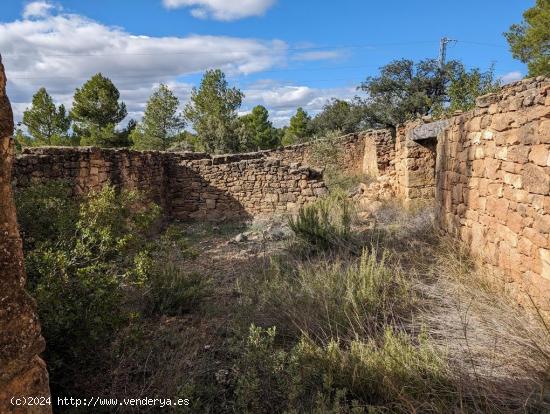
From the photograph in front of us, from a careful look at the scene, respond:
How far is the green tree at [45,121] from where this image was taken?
23.5 m

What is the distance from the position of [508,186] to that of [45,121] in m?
26.3

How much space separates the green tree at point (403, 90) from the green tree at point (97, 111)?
15788mm

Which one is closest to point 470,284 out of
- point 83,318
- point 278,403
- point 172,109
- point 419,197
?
point 278,403

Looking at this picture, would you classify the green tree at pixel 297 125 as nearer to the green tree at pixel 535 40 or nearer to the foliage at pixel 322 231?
the green tree at pixel 535 40

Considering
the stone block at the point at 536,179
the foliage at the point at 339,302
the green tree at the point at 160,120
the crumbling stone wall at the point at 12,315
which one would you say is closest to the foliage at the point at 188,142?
the green tree at the point at 160,120

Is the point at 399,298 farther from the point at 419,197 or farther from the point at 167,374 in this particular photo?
the point at 419,197

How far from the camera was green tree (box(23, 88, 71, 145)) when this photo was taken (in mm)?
23547

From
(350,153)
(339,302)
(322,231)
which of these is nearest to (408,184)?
(322,231)

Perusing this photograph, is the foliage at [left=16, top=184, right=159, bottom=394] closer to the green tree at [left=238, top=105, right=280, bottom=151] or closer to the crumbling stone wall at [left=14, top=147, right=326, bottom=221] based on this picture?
the crumbling stone wall at [left=14, top=147, right=326, bottom=221]

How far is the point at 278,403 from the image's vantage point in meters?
2.49

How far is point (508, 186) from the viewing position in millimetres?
3863

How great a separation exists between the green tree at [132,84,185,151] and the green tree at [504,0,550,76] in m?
21.2

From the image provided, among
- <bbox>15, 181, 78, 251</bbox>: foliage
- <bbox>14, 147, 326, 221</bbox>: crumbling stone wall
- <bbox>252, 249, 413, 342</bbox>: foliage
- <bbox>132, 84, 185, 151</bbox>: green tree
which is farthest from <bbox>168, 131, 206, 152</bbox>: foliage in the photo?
<bbox>252, 249, 413, 342</bbox>: foliage

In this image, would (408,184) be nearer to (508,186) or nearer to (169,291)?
(508,186)
